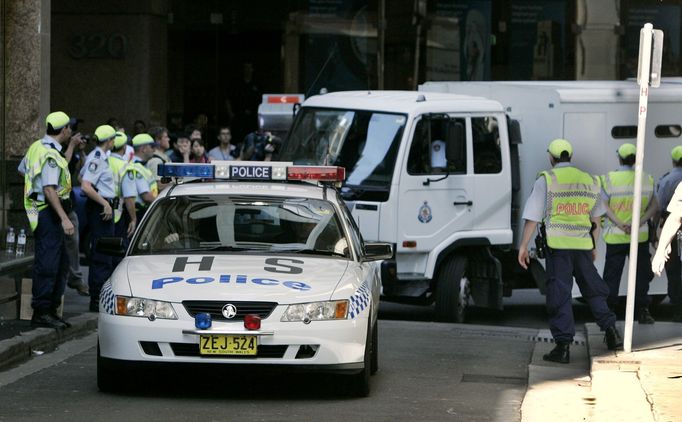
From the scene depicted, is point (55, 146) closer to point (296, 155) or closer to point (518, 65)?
point (296, 155)

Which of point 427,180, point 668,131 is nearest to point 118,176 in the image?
point 427,180

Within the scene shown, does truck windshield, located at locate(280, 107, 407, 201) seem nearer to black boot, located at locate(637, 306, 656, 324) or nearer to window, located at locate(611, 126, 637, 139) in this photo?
window, located at locate(611, 126, 637, 139)

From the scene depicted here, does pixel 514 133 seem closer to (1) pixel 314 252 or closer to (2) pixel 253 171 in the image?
(2) pixel 253 171

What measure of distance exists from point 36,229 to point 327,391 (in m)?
3.61

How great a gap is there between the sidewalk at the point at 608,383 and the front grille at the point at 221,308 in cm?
177

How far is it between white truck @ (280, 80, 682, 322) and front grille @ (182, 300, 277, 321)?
18.8 ft

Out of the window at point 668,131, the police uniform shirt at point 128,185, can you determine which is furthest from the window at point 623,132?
the police uniform shirt at point 128,185

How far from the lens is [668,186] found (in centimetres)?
1534

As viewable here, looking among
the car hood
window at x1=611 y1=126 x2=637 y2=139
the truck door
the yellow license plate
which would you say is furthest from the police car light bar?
window at x1=611 y1=126 x2=637 y2=139

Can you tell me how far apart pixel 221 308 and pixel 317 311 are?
0.61 m

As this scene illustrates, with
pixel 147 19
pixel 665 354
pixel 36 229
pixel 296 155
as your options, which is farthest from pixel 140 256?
pixel 147 19

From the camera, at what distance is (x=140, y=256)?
10383 millimetres

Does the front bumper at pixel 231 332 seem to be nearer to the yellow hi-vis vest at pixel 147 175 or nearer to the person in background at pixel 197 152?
the yellow hi-vis vest at pixel 147 175

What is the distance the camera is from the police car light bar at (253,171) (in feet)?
35.5
